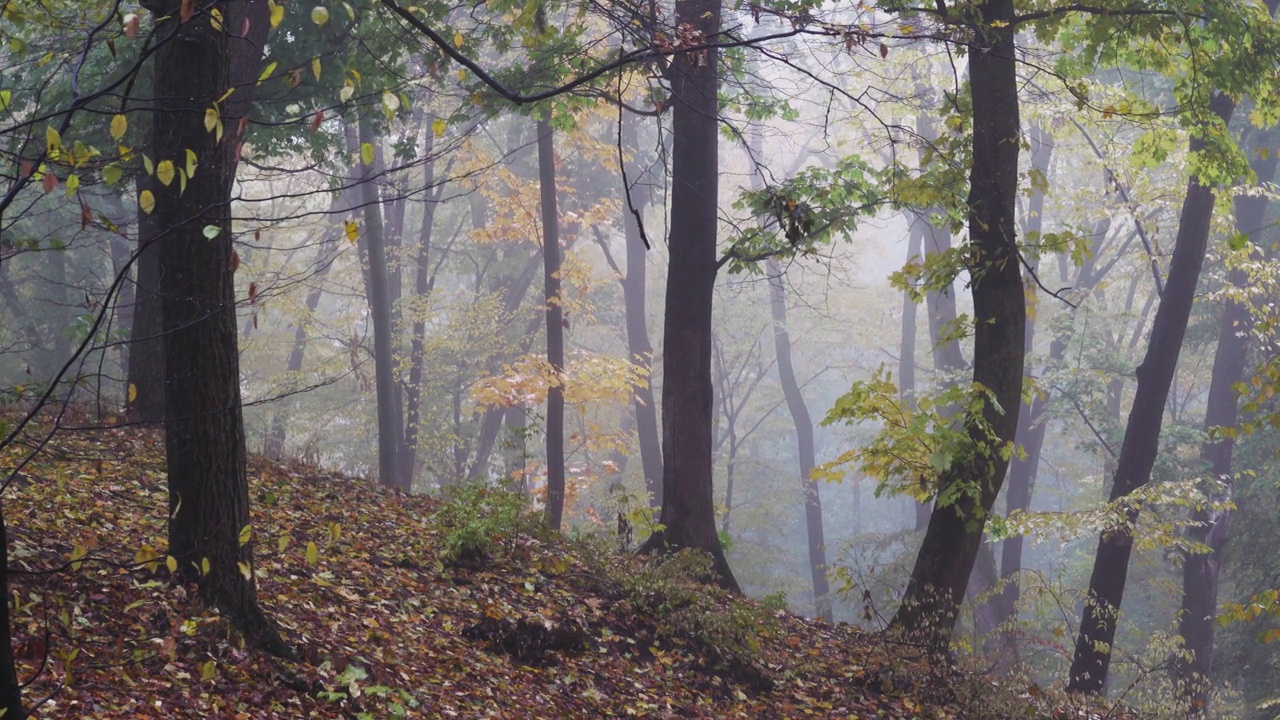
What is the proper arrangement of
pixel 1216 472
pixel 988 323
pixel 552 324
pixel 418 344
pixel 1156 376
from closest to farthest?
pixel 988 323, pixel 1156 376, pixel 552 324, pixel 1216 472, pixel 418 344

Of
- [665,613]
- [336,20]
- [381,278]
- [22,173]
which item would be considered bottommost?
[665,613]

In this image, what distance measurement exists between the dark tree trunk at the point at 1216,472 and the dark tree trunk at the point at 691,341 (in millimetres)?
8252

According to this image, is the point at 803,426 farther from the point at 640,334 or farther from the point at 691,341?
the point at 691,341

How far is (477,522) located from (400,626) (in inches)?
67.2

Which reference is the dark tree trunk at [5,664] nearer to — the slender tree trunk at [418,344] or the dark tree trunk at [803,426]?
the slender tree trunk at [418,344]

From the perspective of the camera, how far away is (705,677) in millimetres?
6594

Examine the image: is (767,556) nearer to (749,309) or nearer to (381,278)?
(749,309)

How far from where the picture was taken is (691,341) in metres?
9.48

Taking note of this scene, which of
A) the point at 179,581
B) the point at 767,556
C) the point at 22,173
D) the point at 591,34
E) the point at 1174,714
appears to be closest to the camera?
the point at 22,173

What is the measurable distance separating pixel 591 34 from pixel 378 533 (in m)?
12.9

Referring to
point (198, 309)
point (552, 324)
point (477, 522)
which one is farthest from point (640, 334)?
point (198, 309)

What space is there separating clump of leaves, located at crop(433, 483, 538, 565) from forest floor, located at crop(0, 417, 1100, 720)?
2cm

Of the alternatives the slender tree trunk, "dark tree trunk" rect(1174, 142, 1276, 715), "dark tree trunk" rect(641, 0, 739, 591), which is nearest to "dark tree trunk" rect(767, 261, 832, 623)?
the slender tree trunk

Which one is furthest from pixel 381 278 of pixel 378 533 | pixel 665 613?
pixel 665 613
